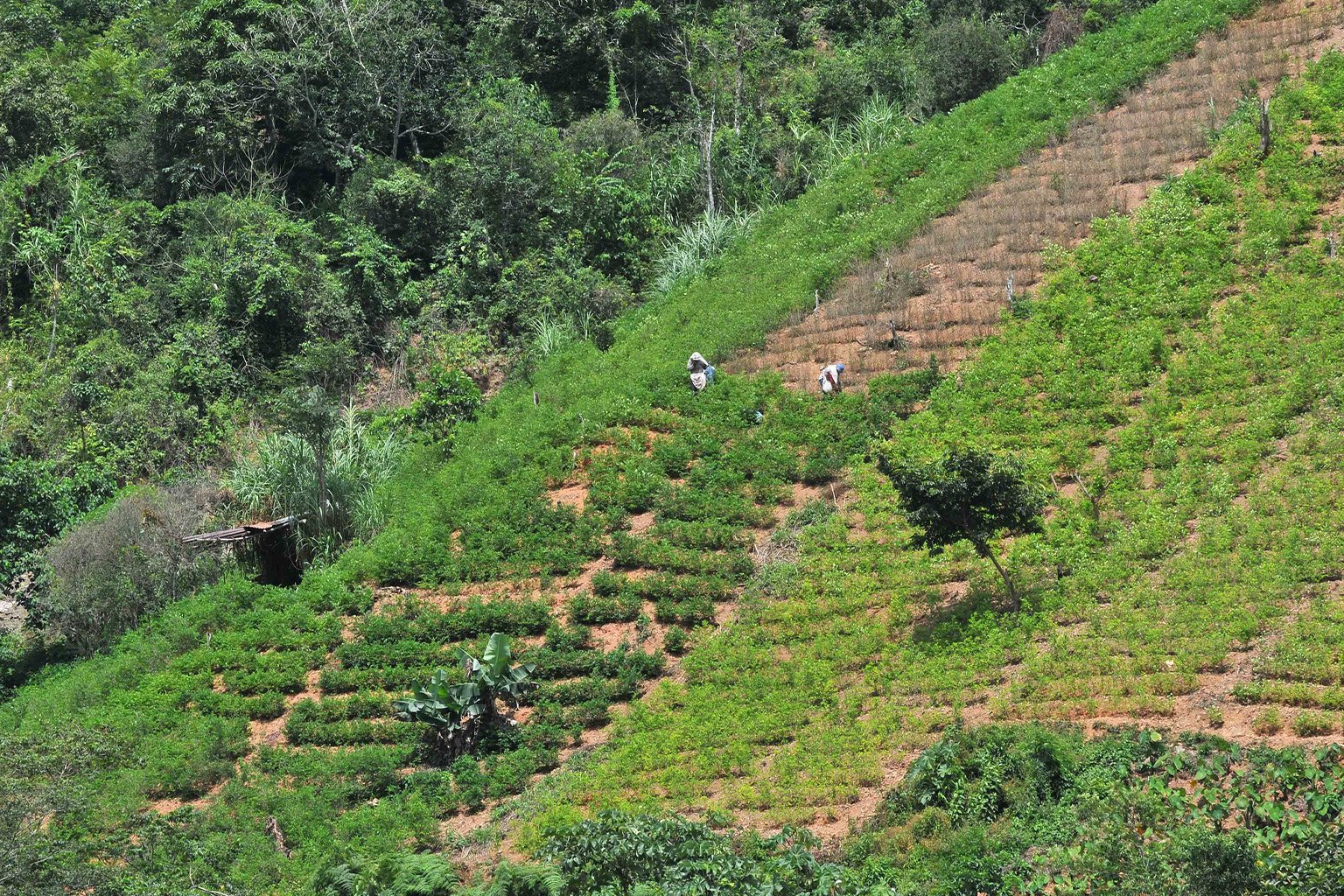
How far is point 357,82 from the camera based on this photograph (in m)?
29.6

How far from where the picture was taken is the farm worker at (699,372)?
2184cm

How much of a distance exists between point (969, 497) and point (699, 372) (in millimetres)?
6973

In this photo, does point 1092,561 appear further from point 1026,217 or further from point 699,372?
point 1026,217

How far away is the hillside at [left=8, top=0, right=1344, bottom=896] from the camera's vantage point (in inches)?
532

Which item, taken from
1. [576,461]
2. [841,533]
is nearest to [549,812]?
[841,533]

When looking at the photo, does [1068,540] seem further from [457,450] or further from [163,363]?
[163,363]

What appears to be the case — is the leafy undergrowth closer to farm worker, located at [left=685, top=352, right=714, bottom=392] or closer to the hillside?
the hillside

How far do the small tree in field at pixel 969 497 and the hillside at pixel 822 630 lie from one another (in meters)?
0.85

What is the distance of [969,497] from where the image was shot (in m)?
15.8

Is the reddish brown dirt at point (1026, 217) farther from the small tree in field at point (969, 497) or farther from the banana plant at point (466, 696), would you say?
the banana plant at point (466, 696)

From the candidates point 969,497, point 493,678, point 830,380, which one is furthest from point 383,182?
point 969,497

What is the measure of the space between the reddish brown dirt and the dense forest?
3.60 meters

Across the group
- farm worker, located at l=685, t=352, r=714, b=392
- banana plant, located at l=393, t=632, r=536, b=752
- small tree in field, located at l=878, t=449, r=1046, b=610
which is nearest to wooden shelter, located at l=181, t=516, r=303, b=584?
banana plant, located at l=393, t=632, r=536, b=752

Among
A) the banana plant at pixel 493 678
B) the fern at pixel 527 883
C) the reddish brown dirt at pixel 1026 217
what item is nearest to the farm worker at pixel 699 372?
the reddish brown dirt at pixel 1026 217
